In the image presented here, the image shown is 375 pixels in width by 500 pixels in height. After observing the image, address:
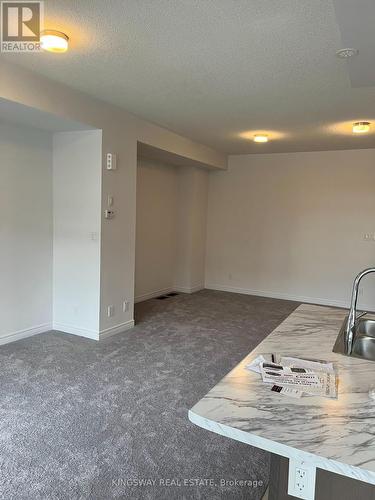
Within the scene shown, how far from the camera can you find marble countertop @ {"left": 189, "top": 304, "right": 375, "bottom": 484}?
918mm

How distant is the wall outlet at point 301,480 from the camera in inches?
41.2

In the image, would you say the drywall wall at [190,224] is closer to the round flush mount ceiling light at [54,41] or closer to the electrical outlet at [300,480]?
the round flush mount ceiling light at [54,41]

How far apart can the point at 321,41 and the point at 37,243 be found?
328 centimetres

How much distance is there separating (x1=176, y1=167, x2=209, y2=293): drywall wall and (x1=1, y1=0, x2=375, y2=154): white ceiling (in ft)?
7.13

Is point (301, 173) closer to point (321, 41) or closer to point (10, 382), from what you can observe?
point (321, 41)

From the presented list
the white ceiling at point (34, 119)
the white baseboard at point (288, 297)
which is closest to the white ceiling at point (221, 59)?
the white ceiling at point (34, 119)

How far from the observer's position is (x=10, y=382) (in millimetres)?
2951

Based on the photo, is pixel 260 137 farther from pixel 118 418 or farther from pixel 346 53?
pixel 118 418

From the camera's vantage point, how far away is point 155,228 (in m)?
6.11

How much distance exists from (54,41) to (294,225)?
4.74 m

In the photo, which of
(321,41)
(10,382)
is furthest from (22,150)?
(321,41)

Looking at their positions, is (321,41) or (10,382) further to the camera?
(10,382)

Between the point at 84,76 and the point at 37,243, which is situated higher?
the point at 84,76

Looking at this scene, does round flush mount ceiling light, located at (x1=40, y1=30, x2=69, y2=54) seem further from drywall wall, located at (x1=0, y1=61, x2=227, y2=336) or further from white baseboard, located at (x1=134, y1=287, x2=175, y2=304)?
white baseboard, located at (x1=134, y1=287, x2=175, y2=304)
